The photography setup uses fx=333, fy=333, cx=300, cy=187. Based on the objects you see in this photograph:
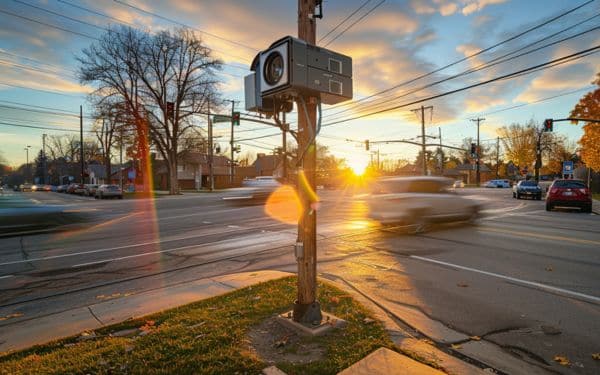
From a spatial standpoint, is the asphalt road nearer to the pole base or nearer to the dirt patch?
the pole base

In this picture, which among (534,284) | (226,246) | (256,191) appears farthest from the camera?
(256,191)

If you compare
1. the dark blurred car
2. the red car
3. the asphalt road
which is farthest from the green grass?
the dark blurred car

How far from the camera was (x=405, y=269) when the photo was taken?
6.33 meters

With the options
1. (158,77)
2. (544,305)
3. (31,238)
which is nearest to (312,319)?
(544,305)

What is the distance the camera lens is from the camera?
3439 millimetres

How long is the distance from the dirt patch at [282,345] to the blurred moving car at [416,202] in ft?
23.5

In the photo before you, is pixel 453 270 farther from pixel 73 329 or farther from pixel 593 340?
pixel 73 329

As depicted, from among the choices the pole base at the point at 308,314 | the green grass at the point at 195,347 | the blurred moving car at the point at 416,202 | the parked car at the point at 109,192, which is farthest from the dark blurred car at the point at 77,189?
the pole base at the point at 308,314

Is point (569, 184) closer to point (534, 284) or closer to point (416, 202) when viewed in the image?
point (416, 202)

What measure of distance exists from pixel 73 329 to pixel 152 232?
24.5ft

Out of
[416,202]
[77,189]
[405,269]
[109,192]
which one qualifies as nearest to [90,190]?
[77,189]

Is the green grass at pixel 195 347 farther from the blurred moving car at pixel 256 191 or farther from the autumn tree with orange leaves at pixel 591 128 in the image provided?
the autumn tree with orange leaves at pixel 591 128

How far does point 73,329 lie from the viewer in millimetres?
3820

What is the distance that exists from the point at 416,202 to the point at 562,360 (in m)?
7.11
